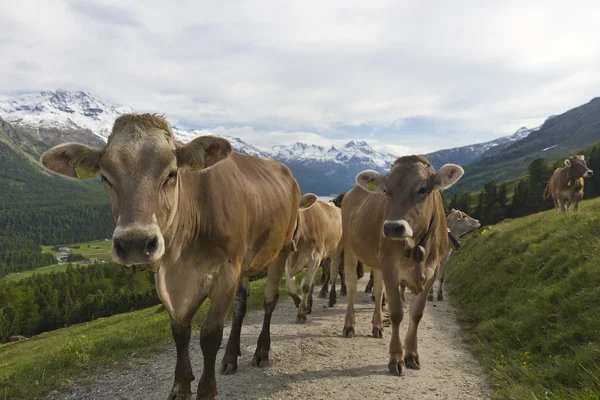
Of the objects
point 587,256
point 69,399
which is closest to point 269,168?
point 69,399

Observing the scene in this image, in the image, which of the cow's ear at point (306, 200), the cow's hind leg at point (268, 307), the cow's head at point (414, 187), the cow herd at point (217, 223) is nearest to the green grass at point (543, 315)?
the cow herd at point (217, 223)

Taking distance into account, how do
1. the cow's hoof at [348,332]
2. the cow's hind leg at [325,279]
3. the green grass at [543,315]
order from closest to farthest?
the green grass at [543,315]
the cow's hoof at [348,332]
the cow's hind leg at [325,279]

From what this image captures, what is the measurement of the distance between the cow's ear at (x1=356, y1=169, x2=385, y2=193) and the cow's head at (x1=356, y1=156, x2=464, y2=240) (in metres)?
0.02

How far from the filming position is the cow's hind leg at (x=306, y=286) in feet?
34.9

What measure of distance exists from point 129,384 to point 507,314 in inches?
331

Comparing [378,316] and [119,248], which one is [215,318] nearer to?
[119,248]

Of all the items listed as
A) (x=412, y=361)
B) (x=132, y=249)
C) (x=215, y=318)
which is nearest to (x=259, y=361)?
(x=215, y=318)

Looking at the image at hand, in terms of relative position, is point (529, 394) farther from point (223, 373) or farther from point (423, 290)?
point (223, 373)

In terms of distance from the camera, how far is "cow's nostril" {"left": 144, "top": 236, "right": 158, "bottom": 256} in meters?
3.33

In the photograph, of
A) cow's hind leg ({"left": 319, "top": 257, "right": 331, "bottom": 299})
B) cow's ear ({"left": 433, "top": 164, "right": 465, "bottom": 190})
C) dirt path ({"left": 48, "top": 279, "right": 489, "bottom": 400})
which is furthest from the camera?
cow's hind leg ({"left": 319, "top": 257, "right": 331, "bottom": 299})

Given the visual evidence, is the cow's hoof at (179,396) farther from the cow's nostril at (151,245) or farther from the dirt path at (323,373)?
the cow's nostril at (151,245)

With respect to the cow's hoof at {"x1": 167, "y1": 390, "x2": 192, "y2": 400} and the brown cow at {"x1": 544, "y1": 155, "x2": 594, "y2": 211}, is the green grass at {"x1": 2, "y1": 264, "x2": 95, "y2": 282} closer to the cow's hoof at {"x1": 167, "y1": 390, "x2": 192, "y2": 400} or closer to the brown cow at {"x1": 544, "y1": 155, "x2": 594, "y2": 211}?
the brown cow at {"x1": 544, "y1": 155, "x2": 594, "y2": 211}

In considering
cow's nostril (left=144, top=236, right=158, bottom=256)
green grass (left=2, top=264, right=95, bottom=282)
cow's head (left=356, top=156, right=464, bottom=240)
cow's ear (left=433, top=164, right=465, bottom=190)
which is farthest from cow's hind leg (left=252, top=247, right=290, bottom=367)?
green grass (left=2, top=264, right=95, bottom=282)

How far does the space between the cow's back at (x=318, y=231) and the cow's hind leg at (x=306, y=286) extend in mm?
456
